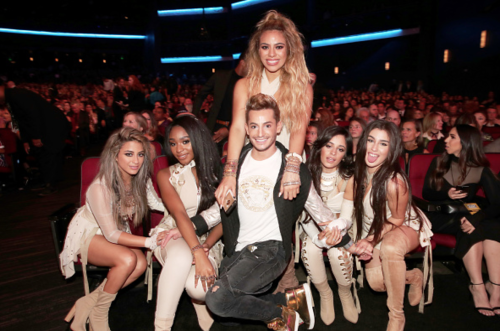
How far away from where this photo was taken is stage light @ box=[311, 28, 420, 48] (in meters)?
17.4

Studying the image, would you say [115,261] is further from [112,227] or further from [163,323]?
[163,323]

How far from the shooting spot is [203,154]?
2158 mm

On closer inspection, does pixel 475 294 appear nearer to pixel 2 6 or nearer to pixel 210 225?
pixel 210 225

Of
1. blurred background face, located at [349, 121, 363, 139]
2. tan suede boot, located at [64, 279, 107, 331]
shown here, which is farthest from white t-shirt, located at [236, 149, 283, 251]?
blurred background face, located at [349, 121, 363, 139]

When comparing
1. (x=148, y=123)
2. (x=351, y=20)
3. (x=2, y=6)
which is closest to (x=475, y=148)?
(x=148, y=123)

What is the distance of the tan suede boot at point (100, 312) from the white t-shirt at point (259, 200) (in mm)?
883

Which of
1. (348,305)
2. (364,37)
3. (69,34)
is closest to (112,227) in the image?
(348,305)

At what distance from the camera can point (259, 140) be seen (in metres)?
1.82

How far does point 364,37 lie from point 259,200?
66.9 feet

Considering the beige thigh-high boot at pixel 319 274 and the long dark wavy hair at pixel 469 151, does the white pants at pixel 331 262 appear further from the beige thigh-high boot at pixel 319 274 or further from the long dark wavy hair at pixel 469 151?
the long dark wavy hair at pixel 469 151

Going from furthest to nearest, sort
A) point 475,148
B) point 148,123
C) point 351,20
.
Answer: point 351,20
point 148,123
point 475,148

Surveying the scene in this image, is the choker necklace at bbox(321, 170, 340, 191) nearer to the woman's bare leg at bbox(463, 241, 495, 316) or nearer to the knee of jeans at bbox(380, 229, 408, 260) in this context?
the knee of jeans at bbox(380, 229, 408, 260)

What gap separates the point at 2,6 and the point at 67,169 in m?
19.7

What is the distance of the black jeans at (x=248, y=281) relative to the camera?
173 cm
